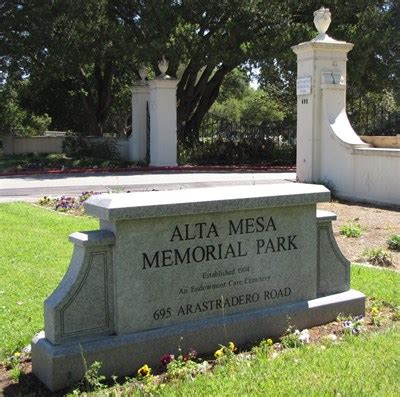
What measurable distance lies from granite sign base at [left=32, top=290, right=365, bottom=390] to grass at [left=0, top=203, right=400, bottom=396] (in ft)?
0.97

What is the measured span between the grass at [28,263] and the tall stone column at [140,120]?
11.3 m

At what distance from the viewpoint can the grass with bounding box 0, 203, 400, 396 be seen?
11.8 feet

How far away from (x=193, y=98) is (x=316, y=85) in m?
11.8

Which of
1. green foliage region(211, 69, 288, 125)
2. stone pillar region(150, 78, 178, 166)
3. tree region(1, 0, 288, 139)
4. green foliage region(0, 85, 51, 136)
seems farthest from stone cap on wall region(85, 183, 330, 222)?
green foliage region(0, 85, 51, 136)

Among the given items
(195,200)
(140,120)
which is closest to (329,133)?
(195,200)

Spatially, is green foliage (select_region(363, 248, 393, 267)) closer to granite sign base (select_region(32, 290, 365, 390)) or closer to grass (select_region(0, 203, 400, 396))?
grass (select_region(0, 203, 400, 396))

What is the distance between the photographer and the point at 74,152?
78.0 feet

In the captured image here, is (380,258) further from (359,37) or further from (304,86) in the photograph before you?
(359,37)

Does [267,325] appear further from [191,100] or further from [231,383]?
[191,100]

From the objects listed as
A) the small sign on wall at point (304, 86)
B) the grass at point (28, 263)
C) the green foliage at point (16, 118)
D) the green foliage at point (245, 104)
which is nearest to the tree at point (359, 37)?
the green foliage at point (245, 104)

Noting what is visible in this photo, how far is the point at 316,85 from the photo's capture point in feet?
42.7

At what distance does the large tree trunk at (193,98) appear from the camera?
23922 mm

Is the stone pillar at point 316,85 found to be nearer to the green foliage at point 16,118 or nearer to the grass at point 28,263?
the grass at point 28,263

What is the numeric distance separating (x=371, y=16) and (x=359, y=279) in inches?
609
